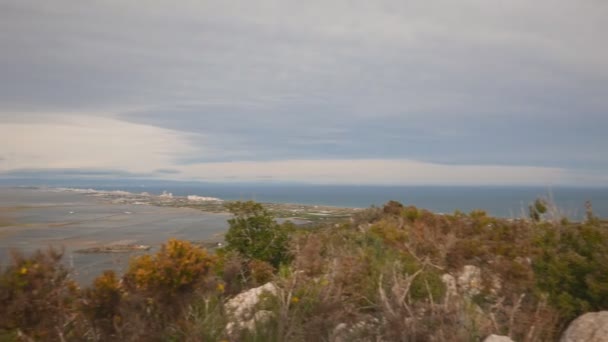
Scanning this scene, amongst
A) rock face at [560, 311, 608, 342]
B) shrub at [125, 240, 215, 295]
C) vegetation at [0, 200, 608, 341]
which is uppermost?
shrub at [125, 240, 215, 295]

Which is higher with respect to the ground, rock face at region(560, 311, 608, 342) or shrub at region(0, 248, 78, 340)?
shrub at region(0, 248, 78, 340)

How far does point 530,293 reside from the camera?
18.6 ft

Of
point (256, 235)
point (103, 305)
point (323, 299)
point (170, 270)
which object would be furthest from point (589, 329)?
point (256, 235)

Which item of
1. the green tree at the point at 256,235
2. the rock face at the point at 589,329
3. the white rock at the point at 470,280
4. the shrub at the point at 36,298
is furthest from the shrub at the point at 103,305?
the green tree at the point at 256,235

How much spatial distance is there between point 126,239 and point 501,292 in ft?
77.9

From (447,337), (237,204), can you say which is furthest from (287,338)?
(237,204)

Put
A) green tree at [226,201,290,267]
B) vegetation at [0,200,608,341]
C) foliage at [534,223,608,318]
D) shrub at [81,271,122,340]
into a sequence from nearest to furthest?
vegetation at [0,200,608,341], shrub at [81,271,122,340], foliage at [534,223,608,318], green tree at [226,201,290,267]

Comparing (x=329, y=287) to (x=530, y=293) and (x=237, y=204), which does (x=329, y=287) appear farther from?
(x=237, y=204)

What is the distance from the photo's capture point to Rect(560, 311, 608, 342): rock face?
4191mm

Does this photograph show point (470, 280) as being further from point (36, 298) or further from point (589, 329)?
point (36, 298)

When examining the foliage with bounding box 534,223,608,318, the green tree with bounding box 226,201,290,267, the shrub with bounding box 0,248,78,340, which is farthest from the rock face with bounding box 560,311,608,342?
the green tree with bounding box 226,201,290,267

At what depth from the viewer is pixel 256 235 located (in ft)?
32.4

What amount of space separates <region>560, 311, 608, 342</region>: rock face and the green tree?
549 centimetres

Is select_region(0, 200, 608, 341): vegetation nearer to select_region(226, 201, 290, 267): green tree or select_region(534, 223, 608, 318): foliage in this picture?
select_region(534, 223, 608, 318): foliage
